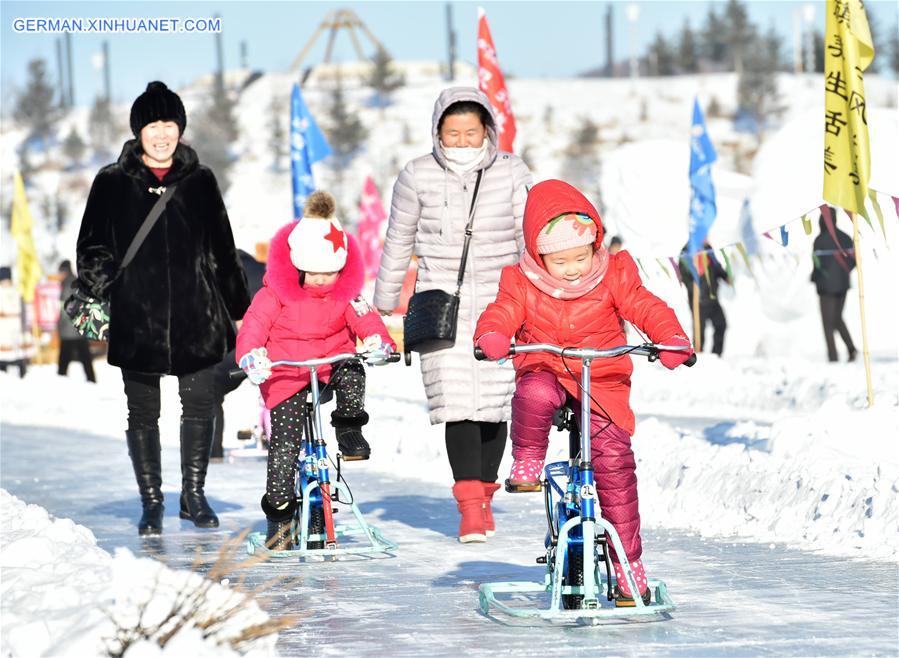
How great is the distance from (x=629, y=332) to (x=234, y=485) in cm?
1874

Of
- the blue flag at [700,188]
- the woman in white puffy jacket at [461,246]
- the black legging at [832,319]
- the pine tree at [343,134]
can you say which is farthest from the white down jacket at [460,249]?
the pine tree at [343,134]

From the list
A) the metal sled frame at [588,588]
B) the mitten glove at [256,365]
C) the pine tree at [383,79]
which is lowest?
the metal sled frame at [588,588]

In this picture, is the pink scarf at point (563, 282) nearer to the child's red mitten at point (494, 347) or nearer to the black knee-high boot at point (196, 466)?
the child's red mitten at point (494, 347)

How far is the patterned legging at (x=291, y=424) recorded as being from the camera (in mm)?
7605

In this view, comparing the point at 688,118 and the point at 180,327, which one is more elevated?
the point at 688,118

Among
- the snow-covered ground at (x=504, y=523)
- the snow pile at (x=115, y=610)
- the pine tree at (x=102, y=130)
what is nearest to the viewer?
the snow pile at (x=115, y=610)

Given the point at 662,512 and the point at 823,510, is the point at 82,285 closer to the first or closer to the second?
the point at 662,512

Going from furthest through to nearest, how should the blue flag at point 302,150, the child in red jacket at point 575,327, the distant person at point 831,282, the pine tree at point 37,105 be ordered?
the pine tree at point 37,105
the distant person at point 831,282
the blue flag at point 302,150
the child in red jacket at point 575,327

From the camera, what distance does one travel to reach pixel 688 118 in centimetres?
7825

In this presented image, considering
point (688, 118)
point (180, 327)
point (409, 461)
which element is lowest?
point (409, 461)

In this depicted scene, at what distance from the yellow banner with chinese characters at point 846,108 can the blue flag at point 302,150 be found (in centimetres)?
935

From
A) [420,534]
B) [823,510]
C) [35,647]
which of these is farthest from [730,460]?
[35,647]

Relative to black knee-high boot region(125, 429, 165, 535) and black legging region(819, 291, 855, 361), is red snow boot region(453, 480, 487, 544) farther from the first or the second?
black legging region(819, 291, 855, 361)

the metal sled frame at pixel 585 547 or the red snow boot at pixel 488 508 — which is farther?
the red snow boot at pixel 488 508
